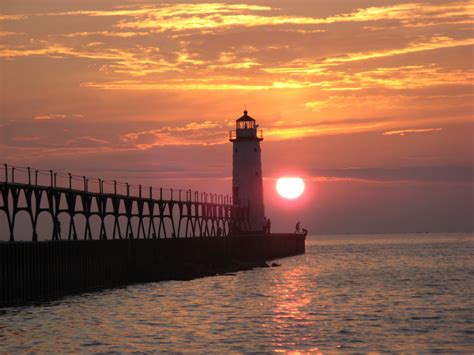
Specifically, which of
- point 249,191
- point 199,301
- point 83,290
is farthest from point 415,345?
point 249,191

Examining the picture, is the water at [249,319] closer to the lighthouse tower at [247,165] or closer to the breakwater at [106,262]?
the breakwater at [106,262]

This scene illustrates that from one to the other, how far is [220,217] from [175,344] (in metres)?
71.9

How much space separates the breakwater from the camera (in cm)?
4616

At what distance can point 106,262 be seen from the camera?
60469 mm

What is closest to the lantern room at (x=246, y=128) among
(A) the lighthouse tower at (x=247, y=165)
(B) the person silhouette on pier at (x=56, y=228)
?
(A) the lighthouse tower at (x=247, y=165)

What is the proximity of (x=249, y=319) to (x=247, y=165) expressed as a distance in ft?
188

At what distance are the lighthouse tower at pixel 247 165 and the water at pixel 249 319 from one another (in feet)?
115

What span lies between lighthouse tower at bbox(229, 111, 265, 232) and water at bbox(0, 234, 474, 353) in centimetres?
3505

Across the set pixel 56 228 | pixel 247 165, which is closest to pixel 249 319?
pixel 56 228

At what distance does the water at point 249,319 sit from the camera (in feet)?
116

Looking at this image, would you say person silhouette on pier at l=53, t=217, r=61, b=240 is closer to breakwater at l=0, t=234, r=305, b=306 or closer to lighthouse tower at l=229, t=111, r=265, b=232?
breakwater at l=0, t=234, r=305, b=306

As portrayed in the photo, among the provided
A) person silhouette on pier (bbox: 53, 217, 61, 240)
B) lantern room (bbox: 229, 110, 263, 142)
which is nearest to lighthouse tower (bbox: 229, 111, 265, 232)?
lantern room (bbox: 229, 110, 263, 142)

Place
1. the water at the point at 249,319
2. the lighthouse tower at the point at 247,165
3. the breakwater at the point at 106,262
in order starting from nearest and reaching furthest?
the water at the point at 249,319 → the breakwater at the point at 106,262 → the lighthouse tower at the point at 247,165

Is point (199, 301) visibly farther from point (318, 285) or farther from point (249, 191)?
point (249, 191)
